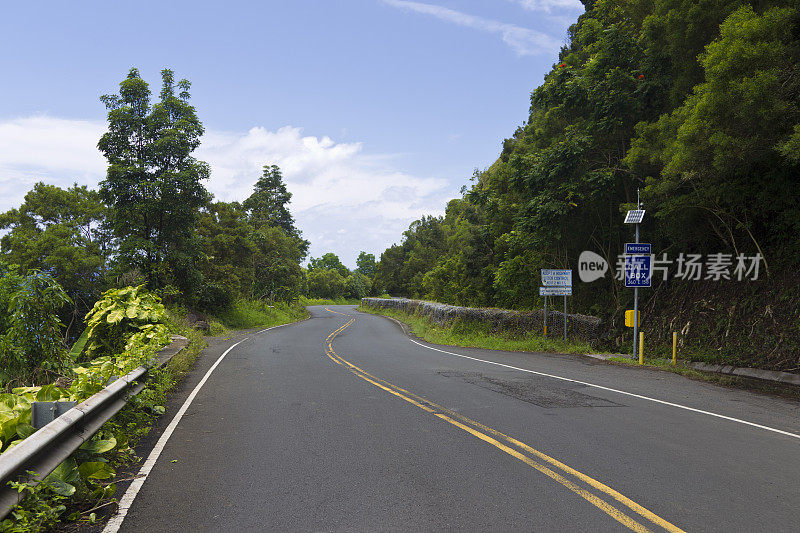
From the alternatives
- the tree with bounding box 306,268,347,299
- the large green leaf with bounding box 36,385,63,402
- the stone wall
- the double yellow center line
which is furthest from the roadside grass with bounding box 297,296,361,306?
the large green leaf with bounding box 36,385,63,402

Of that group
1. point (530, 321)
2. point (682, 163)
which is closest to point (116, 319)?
point (682, 163)

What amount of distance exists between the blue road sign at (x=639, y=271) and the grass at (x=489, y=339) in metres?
3.69

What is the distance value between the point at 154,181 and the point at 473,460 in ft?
85.9

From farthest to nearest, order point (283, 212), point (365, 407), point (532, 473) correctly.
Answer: point (283, 212)
point (365, 407)
point (532, 473)

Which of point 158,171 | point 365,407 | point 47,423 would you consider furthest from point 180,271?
point 47,423

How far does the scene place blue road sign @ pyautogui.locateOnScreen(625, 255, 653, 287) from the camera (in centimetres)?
1603

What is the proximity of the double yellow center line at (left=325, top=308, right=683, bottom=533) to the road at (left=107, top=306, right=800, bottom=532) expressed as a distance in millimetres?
21

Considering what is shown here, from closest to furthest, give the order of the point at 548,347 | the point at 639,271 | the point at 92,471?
the point at 92,471 → the point at 639,271 → the point at 548,347

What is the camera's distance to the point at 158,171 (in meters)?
27.9

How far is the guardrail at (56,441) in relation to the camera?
342 cm

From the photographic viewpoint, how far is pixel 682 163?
13.8 m

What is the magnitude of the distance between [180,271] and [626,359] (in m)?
22.9

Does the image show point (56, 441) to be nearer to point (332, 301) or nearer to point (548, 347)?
point (548, 347)

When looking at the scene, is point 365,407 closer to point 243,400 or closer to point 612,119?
point 243,400
